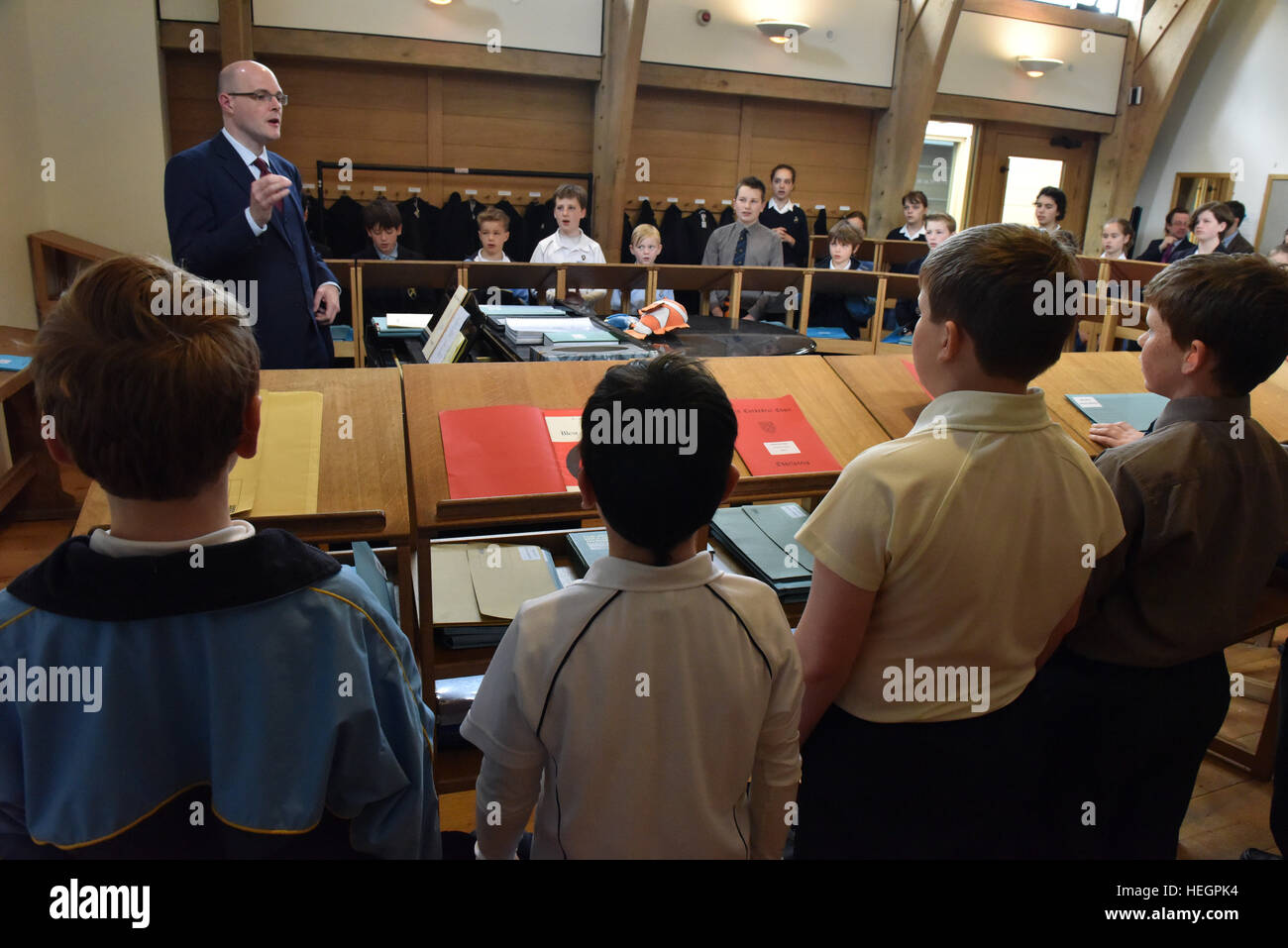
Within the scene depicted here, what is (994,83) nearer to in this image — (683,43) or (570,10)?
(683,43)

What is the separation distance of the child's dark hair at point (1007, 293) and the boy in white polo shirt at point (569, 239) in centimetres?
406

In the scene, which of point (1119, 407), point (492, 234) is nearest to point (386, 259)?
point (492, 234)

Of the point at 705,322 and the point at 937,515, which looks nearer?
the point at 937,515

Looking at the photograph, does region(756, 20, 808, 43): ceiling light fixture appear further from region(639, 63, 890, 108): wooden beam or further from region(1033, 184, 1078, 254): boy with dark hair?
region(1033, 184, 1078, 254): boy with dark hair

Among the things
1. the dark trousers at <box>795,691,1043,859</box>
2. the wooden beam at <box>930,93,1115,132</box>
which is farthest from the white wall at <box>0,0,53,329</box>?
the wooden beam at <box>930,93,1115,132</box>

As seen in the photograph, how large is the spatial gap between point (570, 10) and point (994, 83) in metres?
4.06

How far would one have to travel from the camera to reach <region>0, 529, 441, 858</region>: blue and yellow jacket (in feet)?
2.73

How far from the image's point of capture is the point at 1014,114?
8.23 metres

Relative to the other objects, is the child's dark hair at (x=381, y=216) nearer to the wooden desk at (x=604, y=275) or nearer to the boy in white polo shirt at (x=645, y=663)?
the wooden desk at (x=604, y=275)

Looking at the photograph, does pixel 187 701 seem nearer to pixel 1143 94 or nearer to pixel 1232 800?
pixel 1232 800

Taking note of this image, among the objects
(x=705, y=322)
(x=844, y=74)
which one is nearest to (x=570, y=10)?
(x=844, y=74)

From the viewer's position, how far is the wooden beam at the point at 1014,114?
800cm
